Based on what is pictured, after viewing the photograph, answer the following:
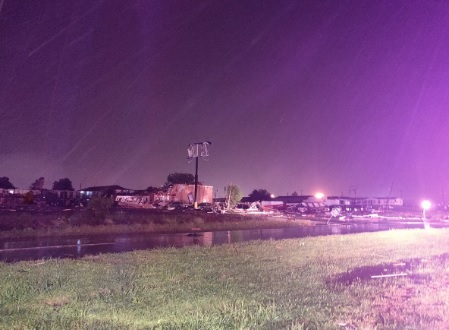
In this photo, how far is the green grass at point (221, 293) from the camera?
7031 mm

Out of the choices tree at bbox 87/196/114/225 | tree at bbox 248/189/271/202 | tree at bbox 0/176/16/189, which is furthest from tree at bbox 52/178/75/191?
tree at bbox 87/196/114/225

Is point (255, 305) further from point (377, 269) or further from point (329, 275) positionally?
point (377, 269)

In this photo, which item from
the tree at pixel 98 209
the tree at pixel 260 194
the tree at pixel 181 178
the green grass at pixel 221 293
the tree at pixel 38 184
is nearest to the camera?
the green grass at pixel 221 293

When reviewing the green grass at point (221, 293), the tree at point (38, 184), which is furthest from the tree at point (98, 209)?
the tree at point (38, 184)

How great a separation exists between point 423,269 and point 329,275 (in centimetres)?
325

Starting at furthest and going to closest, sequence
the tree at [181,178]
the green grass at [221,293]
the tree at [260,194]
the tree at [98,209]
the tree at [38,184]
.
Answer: the tree at [260,194]
the tree at [181,178]
the tree at [38,184]
the tree at [98,209]
the green grass at [221,293]

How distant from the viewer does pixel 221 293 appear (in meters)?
9.13

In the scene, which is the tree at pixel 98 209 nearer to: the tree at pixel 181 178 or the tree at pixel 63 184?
the tree at pixel 181 178

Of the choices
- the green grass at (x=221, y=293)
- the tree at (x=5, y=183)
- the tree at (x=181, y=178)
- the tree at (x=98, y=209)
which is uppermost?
the tree at (x=181, y=178)

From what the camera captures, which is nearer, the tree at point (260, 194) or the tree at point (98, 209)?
the tree at point (98, 209)

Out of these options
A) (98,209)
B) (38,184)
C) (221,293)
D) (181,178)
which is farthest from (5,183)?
(221,293)

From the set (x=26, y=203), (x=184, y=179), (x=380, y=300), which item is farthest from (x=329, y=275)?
(x=184, y=179)

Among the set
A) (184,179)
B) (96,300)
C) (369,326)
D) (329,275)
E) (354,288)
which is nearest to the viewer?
(369,326)

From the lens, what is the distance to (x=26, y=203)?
64938mm
